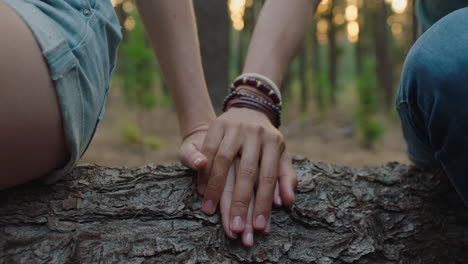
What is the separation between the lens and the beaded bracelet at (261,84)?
1.21 m

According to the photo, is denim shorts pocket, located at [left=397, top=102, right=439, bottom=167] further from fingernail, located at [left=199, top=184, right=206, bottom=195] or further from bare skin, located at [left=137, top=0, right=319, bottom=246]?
fingernail, located at [left=199, top=184, right=206, bottom=195]

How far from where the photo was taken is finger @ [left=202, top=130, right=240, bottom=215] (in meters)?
1.08

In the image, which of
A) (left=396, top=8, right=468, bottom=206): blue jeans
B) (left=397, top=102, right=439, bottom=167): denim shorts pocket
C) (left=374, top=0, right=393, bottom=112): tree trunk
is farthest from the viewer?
(left=374, top=0, right=393, bottom=112): tree trunk

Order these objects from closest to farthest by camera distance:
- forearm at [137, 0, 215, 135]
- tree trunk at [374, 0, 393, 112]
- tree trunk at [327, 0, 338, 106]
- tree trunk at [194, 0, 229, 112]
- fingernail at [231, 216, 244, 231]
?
fingernail at [231, 216, 244, 231], forearm at [137, 0, 215, 135], tree trunk at [194, 0, 229, 112], tree trunk at [374, 0, 393, 112], tree trunk at [327, 0, 338, 106]

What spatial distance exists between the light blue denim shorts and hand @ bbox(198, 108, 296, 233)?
0.32 meters

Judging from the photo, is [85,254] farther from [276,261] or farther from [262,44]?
[262,44]

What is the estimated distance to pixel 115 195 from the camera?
3.76ft

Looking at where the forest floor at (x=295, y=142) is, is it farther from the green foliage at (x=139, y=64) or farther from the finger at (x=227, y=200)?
the finger at (x=227, y=200)

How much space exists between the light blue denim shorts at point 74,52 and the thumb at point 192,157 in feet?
0.87

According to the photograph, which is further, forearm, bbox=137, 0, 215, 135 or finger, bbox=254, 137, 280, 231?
forearm, bbox=137, 0, 215, 135

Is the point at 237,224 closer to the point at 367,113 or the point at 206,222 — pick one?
the point at 206,222

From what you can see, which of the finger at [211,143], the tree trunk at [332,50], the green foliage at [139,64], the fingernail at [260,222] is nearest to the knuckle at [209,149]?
the finger at [211,143]

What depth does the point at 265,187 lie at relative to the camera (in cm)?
107

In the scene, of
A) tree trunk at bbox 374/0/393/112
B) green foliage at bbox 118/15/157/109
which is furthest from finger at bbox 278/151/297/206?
tree trunk at bbox 374/0/393/112
